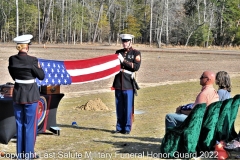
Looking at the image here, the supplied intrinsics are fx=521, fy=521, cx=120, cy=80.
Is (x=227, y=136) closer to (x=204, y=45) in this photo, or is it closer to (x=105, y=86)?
(x=105, y=86)

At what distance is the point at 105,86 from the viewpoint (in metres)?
20.9

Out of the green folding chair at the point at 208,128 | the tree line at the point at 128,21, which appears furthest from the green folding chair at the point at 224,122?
the tree line at the point at 128,21

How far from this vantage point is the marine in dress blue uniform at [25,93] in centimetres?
718

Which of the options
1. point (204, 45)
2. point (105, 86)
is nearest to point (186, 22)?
point (204, 45)

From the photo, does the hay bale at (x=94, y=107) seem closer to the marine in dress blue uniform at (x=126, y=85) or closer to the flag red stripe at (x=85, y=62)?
the flag red stripe at (x=85, y=62)

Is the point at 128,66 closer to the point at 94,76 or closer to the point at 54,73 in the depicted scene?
the point at 94,76

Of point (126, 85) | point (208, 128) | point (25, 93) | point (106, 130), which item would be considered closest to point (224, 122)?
point (208, 128)

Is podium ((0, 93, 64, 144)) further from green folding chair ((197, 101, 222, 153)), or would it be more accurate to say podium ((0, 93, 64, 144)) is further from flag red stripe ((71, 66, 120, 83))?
green folding chair ((197, 101, 222, 153))

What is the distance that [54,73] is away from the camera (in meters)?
9.09

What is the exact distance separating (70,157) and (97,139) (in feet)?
4.76

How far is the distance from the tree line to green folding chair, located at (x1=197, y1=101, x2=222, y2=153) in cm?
8430

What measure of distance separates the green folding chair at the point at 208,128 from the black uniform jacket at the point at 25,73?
2450 mm

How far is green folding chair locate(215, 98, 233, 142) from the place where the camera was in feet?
25.6

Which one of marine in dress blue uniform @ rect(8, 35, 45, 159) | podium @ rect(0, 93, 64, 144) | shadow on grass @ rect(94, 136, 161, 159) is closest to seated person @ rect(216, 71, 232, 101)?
shadow on grass @ rect(94, 136, 161, 159)
